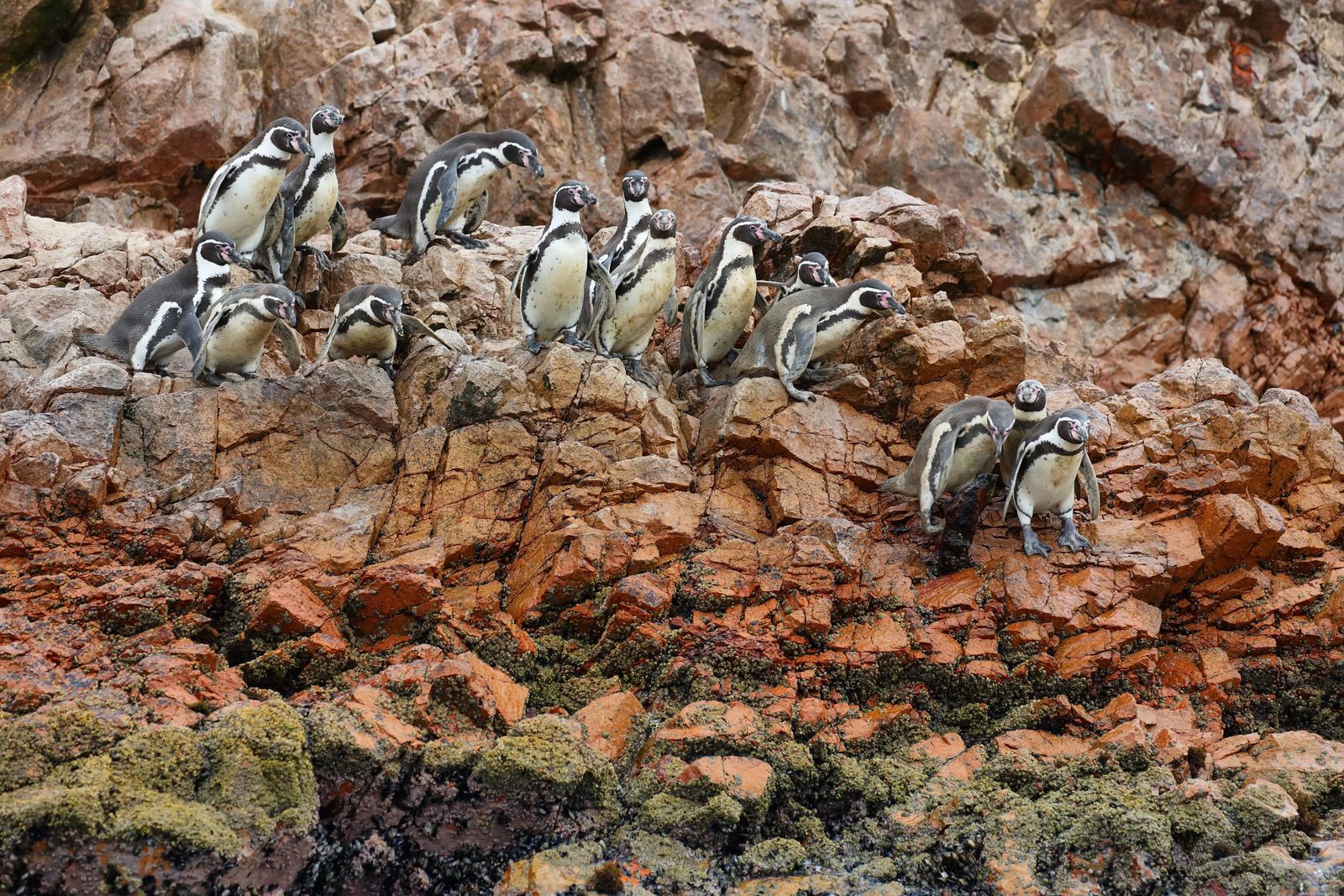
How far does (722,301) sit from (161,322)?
16.8 ft

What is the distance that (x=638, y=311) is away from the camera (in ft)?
43.1

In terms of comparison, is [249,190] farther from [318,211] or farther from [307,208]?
[318,211]

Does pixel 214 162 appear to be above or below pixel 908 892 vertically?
below

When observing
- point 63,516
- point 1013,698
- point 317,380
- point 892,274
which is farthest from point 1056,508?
point 63,516

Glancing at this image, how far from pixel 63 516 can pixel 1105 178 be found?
1625 centimetres

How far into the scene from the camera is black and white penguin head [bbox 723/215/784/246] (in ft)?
45.6

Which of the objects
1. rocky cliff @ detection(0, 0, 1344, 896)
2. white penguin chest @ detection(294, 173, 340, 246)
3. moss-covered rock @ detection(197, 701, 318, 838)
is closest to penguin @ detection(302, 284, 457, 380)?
rocky cliff @ detection(0, 0, 1344, 896)

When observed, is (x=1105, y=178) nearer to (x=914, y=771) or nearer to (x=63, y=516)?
(x=914, y=771)

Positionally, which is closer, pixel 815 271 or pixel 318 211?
pixel 815 271

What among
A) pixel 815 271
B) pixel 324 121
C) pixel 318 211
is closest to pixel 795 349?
pixel 815 271

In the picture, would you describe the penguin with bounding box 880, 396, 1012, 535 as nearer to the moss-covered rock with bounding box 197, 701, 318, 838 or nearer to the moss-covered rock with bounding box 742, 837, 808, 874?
the moss-covered rock with bounding box 742, 837, 808, 874

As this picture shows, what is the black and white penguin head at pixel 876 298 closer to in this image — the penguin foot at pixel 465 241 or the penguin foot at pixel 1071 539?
the penguin foot at pixel 1071 539

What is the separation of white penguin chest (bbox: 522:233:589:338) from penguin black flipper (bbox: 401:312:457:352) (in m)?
0.91

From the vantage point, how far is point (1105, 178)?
21.3 m
